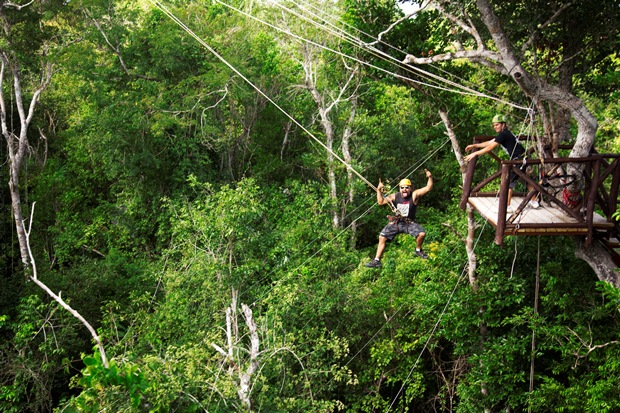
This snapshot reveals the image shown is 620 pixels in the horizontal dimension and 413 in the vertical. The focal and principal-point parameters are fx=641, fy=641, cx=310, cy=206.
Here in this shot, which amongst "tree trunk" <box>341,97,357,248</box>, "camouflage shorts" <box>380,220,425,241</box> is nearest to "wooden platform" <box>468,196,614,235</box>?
"camouflage shorts" <box>380,220,425,241</box>

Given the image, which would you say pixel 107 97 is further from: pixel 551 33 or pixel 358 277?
pixel 551 33

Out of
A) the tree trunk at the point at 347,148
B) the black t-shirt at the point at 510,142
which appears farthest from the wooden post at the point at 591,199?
the tree trunk at the point at 347,148

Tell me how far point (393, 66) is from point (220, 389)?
15.5 ft

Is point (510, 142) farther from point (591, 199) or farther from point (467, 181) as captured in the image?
point (591, 199)

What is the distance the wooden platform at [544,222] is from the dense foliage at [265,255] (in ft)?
1.91

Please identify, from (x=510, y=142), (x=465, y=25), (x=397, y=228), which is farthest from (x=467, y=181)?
(x=465, y=25)

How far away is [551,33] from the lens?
26.1ft

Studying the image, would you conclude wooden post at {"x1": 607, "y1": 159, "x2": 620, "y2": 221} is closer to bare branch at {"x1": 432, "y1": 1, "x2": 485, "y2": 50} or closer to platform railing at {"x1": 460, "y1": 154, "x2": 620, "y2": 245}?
platform railing at {"x1": 460, "y1": 154, "x2": 620, "y2": 245}

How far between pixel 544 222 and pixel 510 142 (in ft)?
4.25

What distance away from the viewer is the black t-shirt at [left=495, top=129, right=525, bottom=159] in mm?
6794

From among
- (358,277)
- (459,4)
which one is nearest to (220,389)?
(358,277)

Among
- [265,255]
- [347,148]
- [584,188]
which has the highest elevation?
[347,148]

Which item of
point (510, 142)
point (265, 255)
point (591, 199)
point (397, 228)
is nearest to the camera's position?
point (591, 199)

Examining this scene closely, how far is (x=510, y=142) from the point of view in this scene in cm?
689
